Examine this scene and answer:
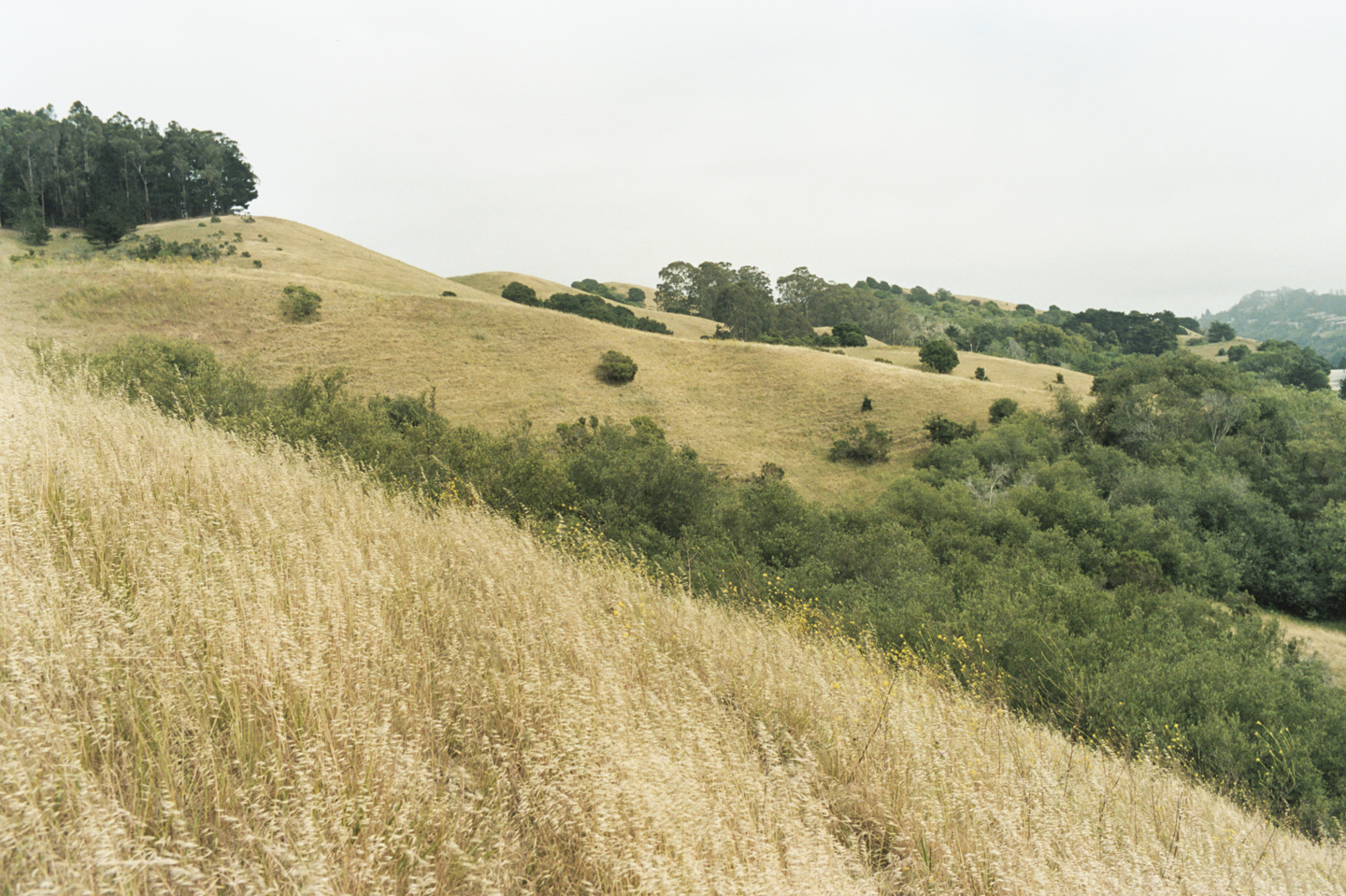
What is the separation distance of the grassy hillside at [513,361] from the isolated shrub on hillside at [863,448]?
75cm

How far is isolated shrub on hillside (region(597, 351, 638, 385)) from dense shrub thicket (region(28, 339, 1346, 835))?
8.24m

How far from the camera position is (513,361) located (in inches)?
1455

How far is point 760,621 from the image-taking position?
6.56m

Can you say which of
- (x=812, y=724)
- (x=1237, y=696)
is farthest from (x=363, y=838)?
(x=1237, y=696)

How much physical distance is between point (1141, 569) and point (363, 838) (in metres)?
23.8

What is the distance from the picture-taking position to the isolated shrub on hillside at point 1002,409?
3581 cm

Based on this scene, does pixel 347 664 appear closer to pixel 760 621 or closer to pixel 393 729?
pixel 393 729

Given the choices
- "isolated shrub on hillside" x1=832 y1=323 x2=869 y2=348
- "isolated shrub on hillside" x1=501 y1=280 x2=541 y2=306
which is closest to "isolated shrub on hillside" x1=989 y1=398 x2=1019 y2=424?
"isolated shrub on hillside" x1=832 y1=323 x2=869 y2=348

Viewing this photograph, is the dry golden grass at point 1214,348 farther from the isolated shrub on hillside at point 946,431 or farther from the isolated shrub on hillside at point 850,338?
the isolated shrub on hillside at point 946,431

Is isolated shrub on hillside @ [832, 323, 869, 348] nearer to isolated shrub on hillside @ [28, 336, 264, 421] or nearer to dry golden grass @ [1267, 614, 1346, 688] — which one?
dry golden grass @ [1267, 614, 1346, 688]

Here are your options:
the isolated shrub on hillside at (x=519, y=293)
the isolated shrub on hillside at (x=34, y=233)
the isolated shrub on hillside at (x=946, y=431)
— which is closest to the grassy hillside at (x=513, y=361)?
the isolated shrub on hillside at (x=946, y=431)

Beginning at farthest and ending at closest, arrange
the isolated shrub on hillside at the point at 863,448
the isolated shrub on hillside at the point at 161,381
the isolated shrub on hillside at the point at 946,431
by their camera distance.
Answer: the isolated shrub on hillside at the point at 946,431 < the isolated shrub on hillside at the point at 863,448 < the isolated shrub on hillside at the point at 161,381

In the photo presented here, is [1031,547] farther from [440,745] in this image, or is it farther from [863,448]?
[440,745]

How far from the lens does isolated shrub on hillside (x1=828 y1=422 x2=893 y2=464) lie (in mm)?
33406
